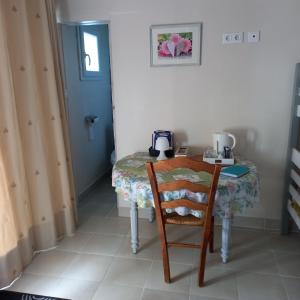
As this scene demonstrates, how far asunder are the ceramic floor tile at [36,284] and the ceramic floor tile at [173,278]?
68cm

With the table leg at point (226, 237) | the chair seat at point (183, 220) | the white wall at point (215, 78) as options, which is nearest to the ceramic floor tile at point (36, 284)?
the chair seat at point (183, 220)

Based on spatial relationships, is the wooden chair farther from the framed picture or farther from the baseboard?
the framed picture

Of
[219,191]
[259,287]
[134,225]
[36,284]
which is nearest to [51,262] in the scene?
[36,284]

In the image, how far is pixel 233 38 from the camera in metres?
2.30

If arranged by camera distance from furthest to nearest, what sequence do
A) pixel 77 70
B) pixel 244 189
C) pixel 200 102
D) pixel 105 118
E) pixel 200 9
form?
1. pixel 105 118
2. pixel 77 70
3. pixel 200 102
4. pixel 200 9
5. pixel 244 189

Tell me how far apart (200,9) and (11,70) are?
5.19 feet

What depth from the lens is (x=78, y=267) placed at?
2.13 meters

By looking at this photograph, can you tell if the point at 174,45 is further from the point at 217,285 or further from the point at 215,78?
the point at 217,285

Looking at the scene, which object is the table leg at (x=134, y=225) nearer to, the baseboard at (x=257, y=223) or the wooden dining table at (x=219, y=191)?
the wooden dining table at (x=219, y=191)

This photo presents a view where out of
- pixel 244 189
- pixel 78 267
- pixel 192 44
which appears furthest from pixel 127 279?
pixel 192 44

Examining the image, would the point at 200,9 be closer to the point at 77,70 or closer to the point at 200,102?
the point at 200,102

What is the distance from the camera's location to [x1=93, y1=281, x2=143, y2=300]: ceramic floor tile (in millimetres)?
1824

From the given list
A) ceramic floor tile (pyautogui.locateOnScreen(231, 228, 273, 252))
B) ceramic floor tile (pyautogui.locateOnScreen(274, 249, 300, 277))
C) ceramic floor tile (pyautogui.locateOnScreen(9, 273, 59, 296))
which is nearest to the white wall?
ceramic floor tile (pyautogui.locateOnScreen(231, 228, 273, 252))

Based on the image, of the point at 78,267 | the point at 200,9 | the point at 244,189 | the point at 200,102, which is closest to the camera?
the point at 244,189
